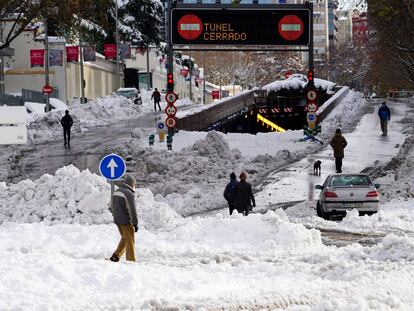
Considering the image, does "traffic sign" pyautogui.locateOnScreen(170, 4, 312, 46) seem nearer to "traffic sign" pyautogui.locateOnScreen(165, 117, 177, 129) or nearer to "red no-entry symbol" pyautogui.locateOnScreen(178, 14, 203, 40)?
"red no-entry symbol" pyautogui.locateOnScreen(178, 14, 203, 40)

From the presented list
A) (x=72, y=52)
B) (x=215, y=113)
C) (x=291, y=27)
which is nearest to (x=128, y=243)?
(x=291, y=27)

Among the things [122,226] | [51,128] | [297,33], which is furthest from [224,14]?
[122,226]

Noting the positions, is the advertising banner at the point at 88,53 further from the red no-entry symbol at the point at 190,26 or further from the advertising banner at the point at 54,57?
the red no-entry symbol at the point at 190,26

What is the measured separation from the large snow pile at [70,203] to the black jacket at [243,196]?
1.73 metres

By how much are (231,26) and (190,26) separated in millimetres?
1712

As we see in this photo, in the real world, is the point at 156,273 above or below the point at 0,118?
below

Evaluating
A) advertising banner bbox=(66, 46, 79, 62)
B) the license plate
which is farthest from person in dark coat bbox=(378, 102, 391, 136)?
advertising banner bbox=(66, 46, 79, 62)

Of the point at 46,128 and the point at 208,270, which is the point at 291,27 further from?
the point at 208,270

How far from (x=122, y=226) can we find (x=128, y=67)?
89.3 m

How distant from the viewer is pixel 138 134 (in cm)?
4419

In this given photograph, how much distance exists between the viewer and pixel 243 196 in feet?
73.2

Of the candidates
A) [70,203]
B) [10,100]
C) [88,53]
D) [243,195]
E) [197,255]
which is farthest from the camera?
[88,53]

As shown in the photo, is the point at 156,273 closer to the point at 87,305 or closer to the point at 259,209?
the point at 87,305

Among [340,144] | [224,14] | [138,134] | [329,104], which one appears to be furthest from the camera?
[329,104]
